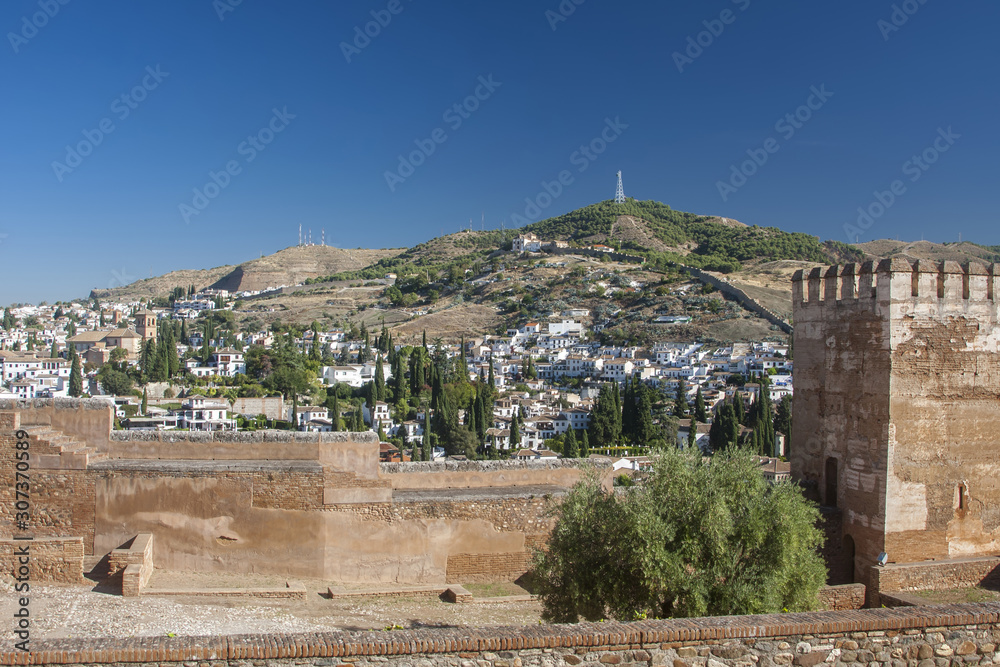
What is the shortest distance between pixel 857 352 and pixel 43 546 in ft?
30.5

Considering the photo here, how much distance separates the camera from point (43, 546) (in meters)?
8.13

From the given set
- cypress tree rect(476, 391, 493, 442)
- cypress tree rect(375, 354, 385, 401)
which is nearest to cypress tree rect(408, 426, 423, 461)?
cypress tree rect(476, 391, 493, 442)

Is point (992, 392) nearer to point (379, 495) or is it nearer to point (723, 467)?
point (723, 467)

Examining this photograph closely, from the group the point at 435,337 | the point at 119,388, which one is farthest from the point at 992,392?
the point at 435,337

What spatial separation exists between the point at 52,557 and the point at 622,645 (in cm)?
655

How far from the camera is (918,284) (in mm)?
8641

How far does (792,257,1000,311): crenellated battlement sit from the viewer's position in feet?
28.2

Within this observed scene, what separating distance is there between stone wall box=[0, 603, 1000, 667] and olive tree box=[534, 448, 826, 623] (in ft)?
4.77

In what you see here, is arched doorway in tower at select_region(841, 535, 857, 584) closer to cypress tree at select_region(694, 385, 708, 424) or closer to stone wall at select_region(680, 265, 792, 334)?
cypress tree at select_region(694, 385, 708, 424)

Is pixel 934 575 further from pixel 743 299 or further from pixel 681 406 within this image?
pixel 743 299

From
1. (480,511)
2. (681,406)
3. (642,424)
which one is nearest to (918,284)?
(480,511)

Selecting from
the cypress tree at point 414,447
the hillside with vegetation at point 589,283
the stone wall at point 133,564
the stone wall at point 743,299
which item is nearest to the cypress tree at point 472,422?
the cypress tree at point 414,447

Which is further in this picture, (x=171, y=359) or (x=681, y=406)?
(x=171, y=359)

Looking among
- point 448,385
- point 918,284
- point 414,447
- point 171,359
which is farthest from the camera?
point 171,359
